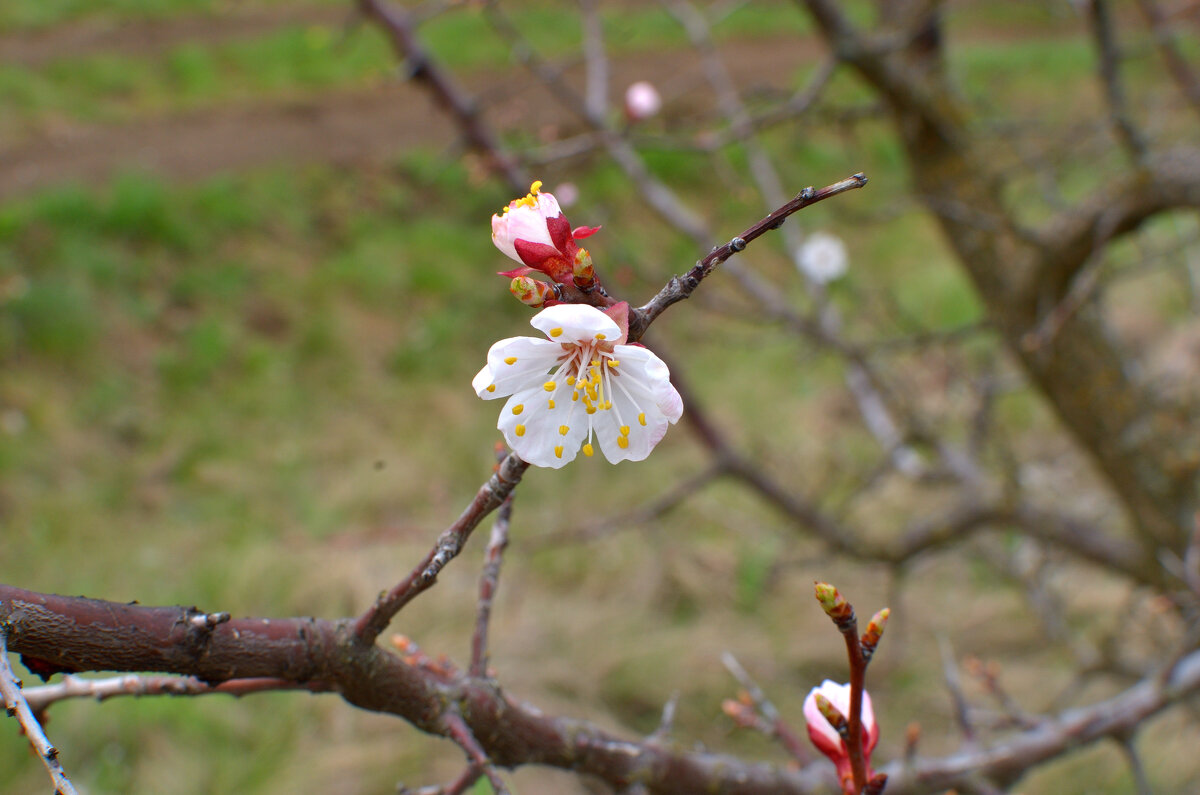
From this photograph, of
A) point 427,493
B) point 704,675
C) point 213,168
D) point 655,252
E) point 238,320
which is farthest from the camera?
point 655,252

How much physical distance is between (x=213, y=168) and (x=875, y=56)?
5494 mm

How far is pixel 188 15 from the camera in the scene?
762 centimetres

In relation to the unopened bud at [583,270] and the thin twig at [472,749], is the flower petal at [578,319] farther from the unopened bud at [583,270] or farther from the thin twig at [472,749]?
the thin twig at [472,749]

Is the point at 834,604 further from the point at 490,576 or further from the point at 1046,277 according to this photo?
the point at 1046,277

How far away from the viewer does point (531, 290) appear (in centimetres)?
63

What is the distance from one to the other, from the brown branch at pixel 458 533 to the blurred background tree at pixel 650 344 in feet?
2.07

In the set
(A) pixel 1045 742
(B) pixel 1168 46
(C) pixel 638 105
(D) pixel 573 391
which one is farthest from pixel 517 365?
(B) pixel 1168 46

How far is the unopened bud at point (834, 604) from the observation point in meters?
0.57

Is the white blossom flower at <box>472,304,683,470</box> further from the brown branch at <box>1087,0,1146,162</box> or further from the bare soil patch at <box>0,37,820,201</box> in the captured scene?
the bare soil patch at <box>0,37,820,201</box>

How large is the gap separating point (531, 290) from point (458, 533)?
7.4 inches

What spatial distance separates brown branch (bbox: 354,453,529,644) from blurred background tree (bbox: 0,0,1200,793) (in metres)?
0.63

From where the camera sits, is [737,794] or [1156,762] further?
[1156,762]

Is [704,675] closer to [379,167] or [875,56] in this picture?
[875,56]

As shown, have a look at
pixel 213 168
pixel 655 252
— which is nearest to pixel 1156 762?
pixel 655 252
